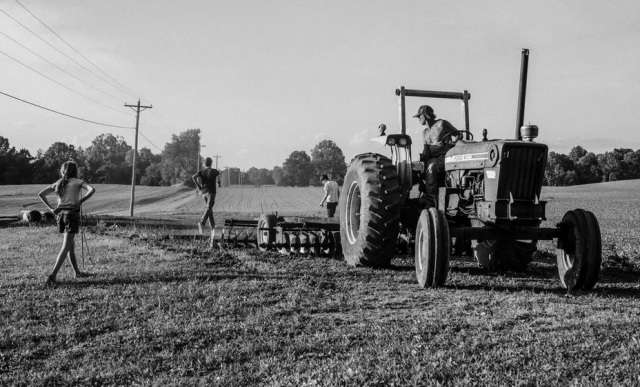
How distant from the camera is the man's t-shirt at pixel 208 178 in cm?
1474

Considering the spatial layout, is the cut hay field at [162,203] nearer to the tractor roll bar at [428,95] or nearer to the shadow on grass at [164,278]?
the tractor roll bar at [428,95]

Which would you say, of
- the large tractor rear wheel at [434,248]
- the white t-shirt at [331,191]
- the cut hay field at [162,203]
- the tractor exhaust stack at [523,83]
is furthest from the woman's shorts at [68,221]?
the cut hay field at [162,203]

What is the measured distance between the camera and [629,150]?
95.2 metres

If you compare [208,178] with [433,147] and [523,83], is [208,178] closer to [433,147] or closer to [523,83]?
[433,147]

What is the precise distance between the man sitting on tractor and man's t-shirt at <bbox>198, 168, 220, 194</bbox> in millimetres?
6440

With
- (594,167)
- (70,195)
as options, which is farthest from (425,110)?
(594,167)

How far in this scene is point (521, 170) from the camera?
26.2 ft

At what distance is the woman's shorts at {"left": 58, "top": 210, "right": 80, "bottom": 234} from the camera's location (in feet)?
29.7

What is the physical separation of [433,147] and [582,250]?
2.99 m

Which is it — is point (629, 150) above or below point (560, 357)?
A: above

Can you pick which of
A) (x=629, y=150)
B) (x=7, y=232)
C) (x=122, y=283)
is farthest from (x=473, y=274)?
(x=629, y=150)

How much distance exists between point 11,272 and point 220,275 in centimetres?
360

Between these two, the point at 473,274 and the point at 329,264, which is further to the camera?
the point at 329,264

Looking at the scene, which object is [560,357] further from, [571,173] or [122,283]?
[571,173]
